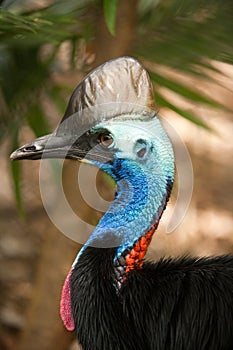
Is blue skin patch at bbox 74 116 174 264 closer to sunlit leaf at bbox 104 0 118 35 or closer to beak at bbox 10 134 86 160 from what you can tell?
beak at bbox 10 134 86 160

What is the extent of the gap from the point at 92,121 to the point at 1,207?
1623 millimetres

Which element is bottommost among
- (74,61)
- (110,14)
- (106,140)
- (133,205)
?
(74,61)

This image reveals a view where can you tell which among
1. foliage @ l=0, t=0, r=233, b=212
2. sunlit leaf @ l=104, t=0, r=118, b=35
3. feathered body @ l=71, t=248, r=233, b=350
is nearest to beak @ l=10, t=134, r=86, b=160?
feathered body @ l=71, t=248, r=233, b=350

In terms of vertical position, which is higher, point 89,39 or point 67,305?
point 89,39

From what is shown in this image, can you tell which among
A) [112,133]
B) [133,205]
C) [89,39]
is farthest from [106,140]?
[89,39]

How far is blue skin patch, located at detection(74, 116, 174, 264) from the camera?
68.3 inches

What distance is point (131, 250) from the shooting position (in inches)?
69.2

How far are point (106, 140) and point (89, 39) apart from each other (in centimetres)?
80

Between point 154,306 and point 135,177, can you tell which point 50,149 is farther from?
point 154,306

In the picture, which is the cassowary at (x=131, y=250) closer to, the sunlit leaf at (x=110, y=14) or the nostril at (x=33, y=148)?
the nostril at (x=33, y=148)

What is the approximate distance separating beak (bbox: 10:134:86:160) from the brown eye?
41 mm

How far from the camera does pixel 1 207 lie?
3320 mm

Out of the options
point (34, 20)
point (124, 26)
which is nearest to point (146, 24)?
point (124, 26)

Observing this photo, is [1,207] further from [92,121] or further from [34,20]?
[92,121]
